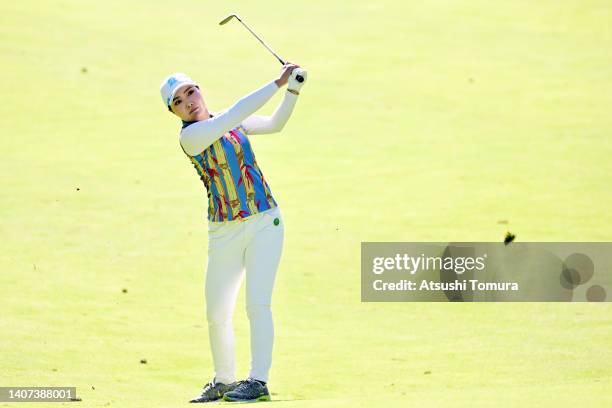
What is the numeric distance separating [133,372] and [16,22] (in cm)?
1250

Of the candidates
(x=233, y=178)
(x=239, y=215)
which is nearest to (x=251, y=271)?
(x=239, y=215)

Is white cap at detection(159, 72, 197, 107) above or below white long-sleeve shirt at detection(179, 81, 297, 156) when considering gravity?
above

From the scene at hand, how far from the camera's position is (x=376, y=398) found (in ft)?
24.1

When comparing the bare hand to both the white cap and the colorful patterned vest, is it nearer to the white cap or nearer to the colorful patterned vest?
the colorful patterned vest

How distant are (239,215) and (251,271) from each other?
12.1 inches

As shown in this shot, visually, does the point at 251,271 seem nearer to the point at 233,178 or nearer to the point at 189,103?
the point at 233,178

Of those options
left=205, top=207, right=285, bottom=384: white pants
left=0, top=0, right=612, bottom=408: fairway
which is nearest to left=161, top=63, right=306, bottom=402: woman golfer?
left=205, top=207, right=285, bottom=384: white pants

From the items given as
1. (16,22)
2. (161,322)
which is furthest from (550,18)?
(161,322)

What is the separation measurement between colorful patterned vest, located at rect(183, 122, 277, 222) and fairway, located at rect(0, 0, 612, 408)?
1077 millimetres

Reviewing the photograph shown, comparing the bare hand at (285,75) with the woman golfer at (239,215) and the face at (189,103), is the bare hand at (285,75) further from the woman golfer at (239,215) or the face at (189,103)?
the face at (189,103)

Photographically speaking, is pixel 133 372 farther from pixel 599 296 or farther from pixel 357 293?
pixel 599 296

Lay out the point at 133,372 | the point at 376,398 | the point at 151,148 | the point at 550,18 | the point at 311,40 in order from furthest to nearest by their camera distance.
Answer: the point at 550,18 < the point at 311,40 < the point at 151,148 < the point at 133,372 < the point at 376,398

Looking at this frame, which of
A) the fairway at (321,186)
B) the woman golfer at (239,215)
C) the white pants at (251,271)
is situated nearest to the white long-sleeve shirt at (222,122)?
the woman golfer at (239,215)

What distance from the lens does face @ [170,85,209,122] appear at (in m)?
7.69
